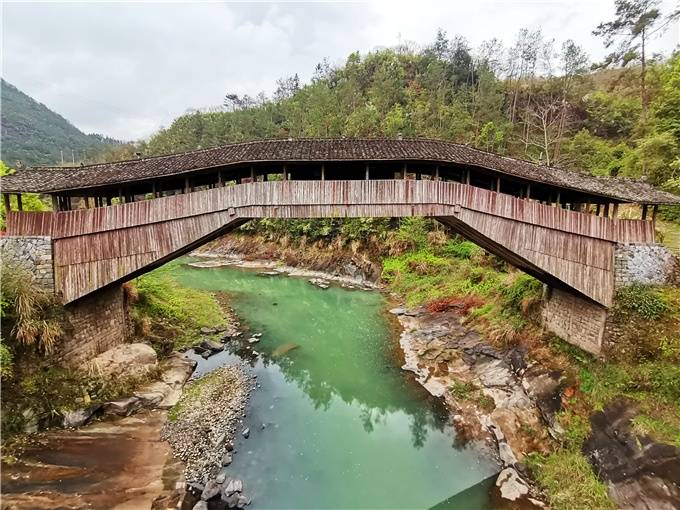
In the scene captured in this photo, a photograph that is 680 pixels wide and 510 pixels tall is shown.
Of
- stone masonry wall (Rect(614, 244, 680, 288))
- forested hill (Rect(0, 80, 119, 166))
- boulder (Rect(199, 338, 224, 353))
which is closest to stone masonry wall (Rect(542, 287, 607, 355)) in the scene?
stone masonry wall (Rect(614, 244, 680, 288))

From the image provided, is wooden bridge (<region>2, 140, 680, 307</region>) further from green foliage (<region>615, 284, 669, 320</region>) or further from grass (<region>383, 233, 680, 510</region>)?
grass (<region>383, 233, 680, 510</region>)

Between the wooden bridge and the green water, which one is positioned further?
the wooden bridge

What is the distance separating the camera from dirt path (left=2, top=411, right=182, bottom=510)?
7.02 meters

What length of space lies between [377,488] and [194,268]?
27.1m

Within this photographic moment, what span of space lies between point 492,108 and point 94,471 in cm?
3631

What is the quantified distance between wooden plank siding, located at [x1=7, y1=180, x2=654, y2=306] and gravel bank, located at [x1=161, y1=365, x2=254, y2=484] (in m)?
4.28

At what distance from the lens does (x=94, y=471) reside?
25.7 feet

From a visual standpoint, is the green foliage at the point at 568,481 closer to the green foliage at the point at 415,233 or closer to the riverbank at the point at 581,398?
the riverbank at the point at 581,398

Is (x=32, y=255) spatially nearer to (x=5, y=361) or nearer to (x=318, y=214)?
(x=5, y=361)

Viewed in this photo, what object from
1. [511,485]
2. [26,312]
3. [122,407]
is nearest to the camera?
[511,485]

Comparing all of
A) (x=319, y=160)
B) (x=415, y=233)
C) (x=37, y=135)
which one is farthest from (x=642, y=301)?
(x=37, y=135)

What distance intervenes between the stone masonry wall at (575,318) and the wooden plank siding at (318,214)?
68 cm

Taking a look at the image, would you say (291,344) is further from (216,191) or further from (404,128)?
(404,128)

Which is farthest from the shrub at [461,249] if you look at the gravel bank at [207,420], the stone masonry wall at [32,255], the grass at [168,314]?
the stone masonry wall at [32,255]
